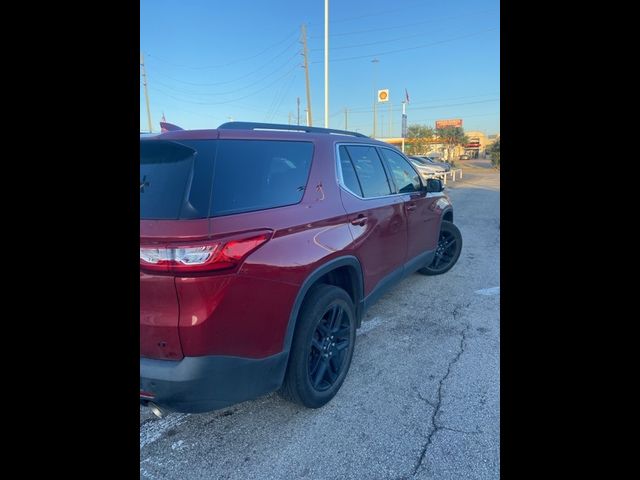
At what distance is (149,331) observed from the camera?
5.49 feet

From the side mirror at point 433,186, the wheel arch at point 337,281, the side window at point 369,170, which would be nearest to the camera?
the wheel arch at point 337,281

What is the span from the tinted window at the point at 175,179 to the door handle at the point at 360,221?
1.23 meters

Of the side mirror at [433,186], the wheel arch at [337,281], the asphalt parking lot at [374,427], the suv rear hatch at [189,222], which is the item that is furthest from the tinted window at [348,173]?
the side mirror at [433,186]

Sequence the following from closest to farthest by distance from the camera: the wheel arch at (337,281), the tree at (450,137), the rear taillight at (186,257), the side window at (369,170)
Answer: the rear taillight at (186,257) < the wheel arch at (337,281) < the side window at (369,170) < the tree at (450,137)

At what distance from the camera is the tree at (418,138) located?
126 feet

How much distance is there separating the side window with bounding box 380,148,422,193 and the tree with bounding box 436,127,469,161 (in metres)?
45.3

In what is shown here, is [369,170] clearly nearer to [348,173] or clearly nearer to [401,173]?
[348,173]

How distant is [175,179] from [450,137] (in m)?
50.3

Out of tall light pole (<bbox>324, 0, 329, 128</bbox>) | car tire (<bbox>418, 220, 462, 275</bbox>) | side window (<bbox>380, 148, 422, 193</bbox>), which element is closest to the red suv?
side window (<bbox>380, 148, 422, 193</bbox>)

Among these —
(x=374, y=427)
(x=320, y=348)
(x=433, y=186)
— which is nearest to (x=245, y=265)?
(x=320, y=348)

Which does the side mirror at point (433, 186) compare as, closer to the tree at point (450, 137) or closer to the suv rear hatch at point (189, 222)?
the suv rear hatch at point (189, 222)

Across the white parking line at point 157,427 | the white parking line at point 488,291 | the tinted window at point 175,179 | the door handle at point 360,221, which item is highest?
the tinted window at point 175,179

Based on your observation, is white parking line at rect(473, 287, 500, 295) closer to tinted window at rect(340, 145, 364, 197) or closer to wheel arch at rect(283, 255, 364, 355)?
wheel arch at rect(283, 255, 364, 355)
